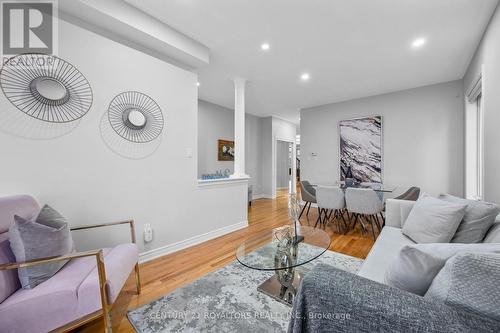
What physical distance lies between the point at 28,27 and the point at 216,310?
278cm

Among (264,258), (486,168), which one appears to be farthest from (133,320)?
(486,168)

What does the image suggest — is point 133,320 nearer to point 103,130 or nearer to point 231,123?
point 103,130

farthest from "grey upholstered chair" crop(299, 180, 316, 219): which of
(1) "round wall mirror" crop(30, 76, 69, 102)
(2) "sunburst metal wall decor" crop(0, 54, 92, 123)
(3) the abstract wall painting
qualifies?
(1) "round wall mirror" crop(30, 76, 69, 102)

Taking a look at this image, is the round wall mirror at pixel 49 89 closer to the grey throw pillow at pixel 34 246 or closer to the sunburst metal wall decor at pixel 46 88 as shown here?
the sunburst metal wall decor at pixel 46 88

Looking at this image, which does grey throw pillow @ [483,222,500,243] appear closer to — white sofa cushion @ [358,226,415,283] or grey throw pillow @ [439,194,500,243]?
grey throw pillow @ [439,194,500,243]

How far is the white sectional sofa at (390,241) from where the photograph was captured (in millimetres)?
1306

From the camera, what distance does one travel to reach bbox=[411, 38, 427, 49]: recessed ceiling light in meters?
2.47

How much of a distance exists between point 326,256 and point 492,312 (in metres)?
1.98

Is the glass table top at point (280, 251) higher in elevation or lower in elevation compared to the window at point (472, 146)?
lower

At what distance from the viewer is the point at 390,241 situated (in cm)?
179

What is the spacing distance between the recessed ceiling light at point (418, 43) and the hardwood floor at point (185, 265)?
105 inches

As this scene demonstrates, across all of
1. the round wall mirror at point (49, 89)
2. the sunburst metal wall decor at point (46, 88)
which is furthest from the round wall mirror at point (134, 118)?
the round wall mirror at point (49, 89)

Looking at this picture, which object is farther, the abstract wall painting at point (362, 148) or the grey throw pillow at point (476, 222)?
the abstract wall painting at point (362, 148)

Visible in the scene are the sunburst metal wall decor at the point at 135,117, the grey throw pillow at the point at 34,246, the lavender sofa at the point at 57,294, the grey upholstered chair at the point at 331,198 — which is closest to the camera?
the lavender sofa at the point at 57,294
